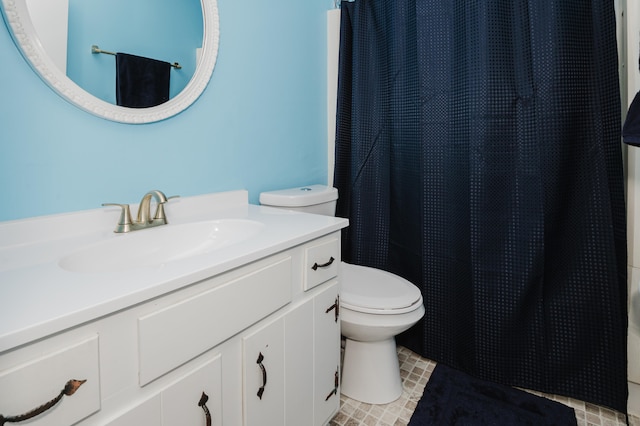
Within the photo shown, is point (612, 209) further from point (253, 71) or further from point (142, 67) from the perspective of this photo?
point (142, 67)

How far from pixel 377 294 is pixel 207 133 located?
933 mm

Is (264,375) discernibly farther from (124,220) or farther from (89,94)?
(89,94)

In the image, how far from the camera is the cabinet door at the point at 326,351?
3.64 ft

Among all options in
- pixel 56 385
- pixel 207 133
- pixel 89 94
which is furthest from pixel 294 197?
pixel 56 385

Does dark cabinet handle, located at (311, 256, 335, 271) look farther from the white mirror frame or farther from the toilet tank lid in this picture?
the white mirror frame

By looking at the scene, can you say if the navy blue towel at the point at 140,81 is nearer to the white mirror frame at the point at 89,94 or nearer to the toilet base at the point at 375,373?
the white mirror frame at the point at 89,94

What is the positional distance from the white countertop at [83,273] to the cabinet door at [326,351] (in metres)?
0.24

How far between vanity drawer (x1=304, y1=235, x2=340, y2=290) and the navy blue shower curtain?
67 centimetres

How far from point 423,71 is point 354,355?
1.34 meters

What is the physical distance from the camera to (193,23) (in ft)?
3.98

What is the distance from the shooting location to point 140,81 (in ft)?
3.57

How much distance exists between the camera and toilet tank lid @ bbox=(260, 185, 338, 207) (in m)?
1.46

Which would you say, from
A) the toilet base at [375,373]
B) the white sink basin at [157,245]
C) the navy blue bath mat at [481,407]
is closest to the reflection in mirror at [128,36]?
the white sink basin at [157,245]

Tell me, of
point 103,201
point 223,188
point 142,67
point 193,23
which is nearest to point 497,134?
point 223,188
